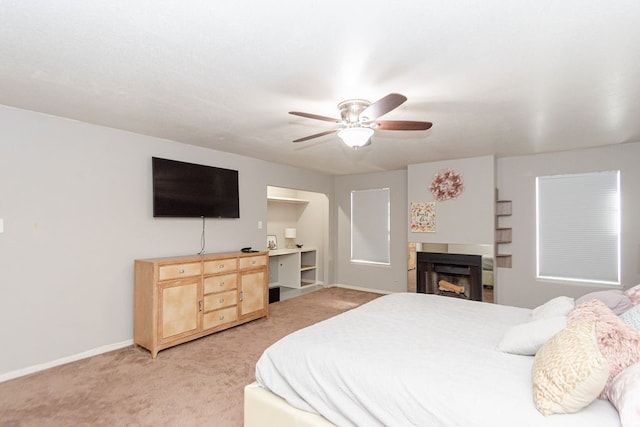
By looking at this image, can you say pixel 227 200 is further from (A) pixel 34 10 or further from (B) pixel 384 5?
(B) pixel 384 5

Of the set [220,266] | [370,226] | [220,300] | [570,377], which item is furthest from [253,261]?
[570,377]

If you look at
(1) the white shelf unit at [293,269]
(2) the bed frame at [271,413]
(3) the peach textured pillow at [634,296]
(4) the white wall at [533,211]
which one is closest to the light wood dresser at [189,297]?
(2) the bed frame at [271,413]

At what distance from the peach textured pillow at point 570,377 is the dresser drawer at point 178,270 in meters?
3.17

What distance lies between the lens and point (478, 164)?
4.78 metres

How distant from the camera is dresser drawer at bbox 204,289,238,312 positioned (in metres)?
3.70

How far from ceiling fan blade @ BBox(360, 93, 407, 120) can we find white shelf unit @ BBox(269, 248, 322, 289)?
4227 mm

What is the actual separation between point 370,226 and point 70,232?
4704 mm

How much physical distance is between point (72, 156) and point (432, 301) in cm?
374

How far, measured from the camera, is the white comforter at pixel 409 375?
4.30 feet

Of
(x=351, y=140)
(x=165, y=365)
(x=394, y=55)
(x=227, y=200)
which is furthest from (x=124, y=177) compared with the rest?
(x=394, y=55)

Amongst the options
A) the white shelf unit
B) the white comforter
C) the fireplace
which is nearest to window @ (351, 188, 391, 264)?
the white shelf unit

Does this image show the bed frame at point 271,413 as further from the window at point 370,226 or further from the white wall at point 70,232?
the window at point 370,226

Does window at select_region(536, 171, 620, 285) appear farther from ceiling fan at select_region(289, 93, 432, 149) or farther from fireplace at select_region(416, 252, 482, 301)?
ceiling fan at select_region(289, 93, 432, 149)

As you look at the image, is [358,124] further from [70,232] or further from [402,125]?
[70,232]
